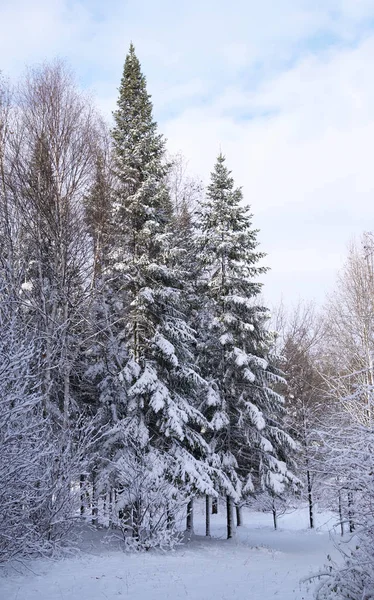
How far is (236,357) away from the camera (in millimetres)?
18797

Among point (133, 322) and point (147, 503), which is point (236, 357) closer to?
point (133, 322)

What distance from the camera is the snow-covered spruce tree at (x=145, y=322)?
1580 cm

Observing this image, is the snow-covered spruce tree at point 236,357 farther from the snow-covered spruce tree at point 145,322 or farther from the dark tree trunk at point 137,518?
the dark tree trunk at point 137,518

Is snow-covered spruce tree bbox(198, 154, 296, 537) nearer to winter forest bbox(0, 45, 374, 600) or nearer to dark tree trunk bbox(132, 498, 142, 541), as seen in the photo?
winter forest bbox(0, 45, 374, 600)

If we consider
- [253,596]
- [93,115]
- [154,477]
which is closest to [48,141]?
[93,115]

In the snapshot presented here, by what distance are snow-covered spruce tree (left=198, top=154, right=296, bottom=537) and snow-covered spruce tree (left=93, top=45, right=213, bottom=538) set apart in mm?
1385

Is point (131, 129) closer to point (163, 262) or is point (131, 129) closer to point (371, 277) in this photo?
point (163, 262)

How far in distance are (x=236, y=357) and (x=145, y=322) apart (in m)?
3.99

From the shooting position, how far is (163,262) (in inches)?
693

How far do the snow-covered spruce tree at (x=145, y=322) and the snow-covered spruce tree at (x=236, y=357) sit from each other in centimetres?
138

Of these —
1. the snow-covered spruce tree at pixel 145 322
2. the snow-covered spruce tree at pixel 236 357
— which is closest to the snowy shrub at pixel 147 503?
the snow-covered spruce tree at pixel 145 322

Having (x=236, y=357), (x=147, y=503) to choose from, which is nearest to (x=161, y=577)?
(x=147, y=503)

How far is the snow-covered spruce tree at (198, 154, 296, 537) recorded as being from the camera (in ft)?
59.9

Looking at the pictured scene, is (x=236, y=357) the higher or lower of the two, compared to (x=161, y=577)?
higher
